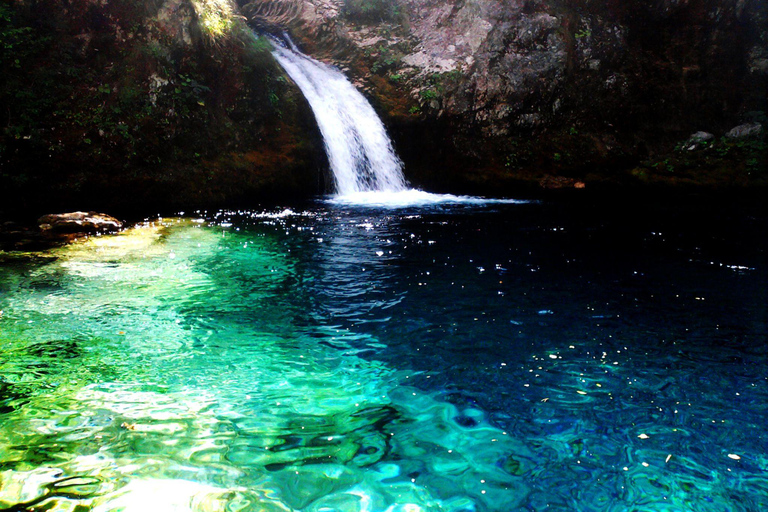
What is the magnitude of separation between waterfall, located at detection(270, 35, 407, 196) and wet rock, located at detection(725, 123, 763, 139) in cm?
1143

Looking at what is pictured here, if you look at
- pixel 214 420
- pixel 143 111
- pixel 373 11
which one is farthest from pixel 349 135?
pixel 214 420

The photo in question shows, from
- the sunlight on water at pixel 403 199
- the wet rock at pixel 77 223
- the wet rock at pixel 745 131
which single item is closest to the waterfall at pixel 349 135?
the sunlight on water at pixel 403 199

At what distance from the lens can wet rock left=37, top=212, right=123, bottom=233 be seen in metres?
9.20

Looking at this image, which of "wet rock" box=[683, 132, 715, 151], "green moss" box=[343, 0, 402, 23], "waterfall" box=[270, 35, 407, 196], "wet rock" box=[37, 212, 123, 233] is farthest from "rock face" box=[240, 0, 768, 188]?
"wet rock" box=[37, 212, 123, 233]

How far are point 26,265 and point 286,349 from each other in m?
5.37

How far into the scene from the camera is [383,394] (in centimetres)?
358

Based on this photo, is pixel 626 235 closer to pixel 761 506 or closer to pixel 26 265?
pixel 761 506

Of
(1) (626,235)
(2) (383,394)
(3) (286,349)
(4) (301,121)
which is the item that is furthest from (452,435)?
(4) (301,121)

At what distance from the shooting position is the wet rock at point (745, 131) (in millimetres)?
14969

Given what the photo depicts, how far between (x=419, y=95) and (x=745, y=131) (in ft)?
37.1

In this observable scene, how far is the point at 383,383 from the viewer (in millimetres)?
3748

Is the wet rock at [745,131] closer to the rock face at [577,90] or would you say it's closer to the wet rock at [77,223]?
the rock face at [577,90]

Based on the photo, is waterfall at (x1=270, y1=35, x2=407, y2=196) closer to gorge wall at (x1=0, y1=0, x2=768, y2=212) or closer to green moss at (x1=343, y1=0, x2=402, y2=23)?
gorge wall at (x1=0, y1=0, x2=768, y2=212)

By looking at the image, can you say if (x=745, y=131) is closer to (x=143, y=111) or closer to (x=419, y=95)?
(x=419, y=95)
